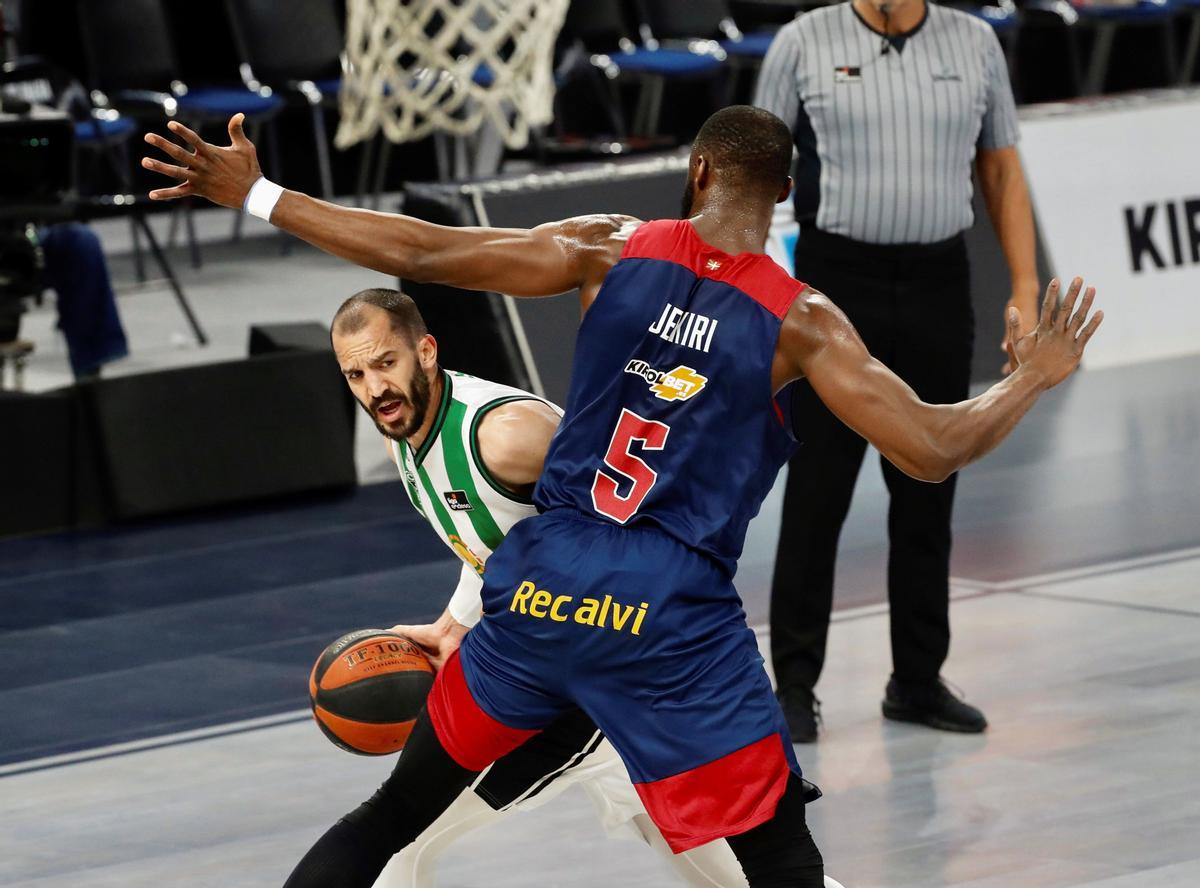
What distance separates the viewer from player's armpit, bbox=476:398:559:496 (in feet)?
12.0

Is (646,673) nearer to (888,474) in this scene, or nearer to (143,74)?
(888,474)

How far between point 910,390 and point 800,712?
2348 mm

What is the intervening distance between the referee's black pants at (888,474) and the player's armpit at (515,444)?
183 centimetres

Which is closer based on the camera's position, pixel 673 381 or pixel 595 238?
pixel 673 381

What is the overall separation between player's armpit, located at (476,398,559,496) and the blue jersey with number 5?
0.67 feet

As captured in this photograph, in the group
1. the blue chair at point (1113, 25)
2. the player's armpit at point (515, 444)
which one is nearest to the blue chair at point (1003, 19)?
the blue chair at point (1113, 25)

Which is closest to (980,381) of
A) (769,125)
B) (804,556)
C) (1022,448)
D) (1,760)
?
(1022,448)

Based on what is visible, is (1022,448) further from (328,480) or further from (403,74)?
(403,74)

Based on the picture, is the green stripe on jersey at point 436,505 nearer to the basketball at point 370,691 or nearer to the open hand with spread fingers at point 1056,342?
the basketball at point 370,691

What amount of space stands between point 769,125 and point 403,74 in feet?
24.3

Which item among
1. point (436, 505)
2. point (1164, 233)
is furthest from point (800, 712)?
point (1164, 233)

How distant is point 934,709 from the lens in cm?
557

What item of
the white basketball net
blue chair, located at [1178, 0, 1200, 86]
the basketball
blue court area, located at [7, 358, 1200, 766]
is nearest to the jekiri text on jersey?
the basketball

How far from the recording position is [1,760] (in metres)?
5.61
